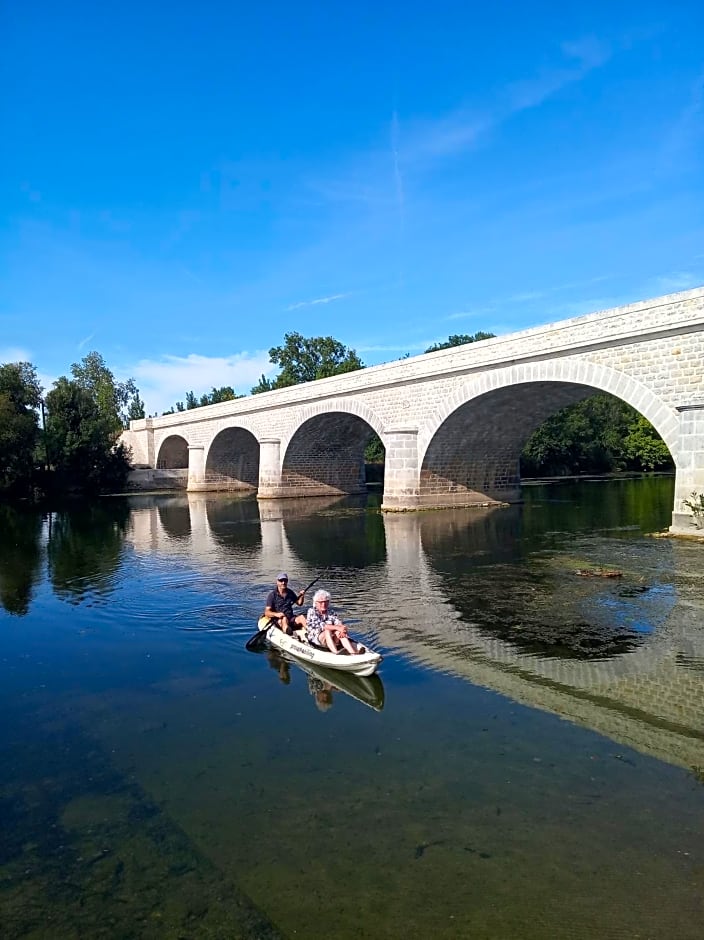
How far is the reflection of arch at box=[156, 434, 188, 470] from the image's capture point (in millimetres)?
54938

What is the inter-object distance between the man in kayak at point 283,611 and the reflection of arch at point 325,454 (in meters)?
22.7

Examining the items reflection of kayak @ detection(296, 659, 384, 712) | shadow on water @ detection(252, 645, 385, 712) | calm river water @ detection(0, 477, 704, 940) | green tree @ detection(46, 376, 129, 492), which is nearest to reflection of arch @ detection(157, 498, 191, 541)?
green tree @ detection(46, 376, 129, 492)

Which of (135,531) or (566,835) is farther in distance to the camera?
(135,531)

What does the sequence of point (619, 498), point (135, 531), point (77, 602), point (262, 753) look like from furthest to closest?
point (619, 498) → point (135, 531) → point (77, 602) → point (262, 753)

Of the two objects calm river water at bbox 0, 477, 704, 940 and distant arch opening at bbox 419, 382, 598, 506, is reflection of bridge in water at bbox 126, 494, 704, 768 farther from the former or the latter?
distant arch opening at bbox 419, 382, 598, 506

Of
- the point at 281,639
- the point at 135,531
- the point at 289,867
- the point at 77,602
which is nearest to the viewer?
the point at 289,867

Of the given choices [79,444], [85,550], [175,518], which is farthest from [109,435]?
[85,550]

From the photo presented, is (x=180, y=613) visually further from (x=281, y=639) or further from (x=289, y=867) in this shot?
(x=289, y=867)

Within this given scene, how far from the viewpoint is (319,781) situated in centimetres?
491

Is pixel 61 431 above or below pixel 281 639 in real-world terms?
above

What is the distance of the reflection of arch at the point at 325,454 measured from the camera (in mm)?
33750

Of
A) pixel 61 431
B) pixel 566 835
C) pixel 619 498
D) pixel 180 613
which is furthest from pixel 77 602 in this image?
pixel 61 431

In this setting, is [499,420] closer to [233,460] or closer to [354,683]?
[354,683]

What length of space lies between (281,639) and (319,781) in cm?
337
